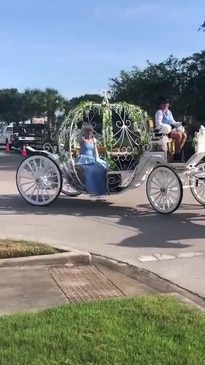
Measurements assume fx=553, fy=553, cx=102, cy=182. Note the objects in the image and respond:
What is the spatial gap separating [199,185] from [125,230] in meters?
2.82

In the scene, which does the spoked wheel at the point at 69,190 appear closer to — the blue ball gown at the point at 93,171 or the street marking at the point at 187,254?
the blue ball gown at the point at 93,171

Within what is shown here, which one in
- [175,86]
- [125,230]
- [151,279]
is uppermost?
[175,86]

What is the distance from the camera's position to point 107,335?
424cm

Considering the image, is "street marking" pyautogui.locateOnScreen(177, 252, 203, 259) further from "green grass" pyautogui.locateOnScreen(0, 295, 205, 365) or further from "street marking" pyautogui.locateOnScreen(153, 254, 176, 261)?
"green grass" pyautogui.locateOnScreen(0, 295, 205, 365)

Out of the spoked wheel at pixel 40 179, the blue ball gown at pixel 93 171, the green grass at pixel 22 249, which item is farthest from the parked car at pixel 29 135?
the green grass at pixel 22 249

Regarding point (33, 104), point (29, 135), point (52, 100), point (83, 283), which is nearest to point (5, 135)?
point (29, 135)

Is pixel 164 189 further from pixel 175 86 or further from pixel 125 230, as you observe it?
pixel 175 86

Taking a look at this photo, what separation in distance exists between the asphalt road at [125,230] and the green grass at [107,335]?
1.13m

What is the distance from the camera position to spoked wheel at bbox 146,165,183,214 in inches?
411

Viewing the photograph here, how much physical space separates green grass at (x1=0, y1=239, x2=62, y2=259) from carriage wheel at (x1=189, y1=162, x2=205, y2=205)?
4352 millimetres

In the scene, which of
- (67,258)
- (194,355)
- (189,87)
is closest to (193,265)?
(67,258)

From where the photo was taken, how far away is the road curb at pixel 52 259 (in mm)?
6660

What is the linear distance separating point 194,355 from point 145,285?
218cm

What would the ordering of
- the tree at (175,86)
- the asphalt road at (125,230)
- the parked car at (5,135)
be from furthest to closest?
1. the parked car at (5,135)
2. the tree at (175,86)
3. the asphalt road at (125,230)
